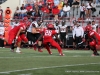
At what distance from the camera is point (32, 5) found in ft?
97.7

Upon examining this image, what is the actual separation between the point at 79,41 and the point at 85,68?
45.1 feet

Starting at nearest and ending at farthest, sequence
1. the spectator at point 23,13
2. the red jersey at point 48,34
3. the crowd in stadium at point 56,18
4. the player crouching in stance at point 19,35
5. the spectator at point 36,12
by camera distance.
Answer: the red jersey at point 48,34 < the player crouching in stance at point 19,35 < the crowd in stadium at point 56,18 < the spectator at point 36,12 < the spectator at point 23,13

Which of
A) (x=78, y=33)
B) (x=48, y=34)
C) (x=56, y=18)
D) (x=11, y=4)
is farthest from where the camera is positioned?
(x=11, y=4)

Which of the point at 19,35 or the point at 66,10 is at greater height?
the point at 66,10

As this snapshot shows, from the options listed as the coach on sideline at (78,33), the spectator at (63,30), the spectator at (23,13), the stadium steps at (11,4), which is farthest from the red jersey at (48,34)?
the stadium steps at (11,4)

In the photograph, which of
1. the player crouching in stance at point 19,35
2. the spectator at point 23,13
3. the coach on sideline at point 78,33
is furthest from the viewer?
the spectator at point 23,13

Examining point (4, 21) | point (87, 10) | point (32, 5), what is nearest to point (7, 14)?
point (4, 21)

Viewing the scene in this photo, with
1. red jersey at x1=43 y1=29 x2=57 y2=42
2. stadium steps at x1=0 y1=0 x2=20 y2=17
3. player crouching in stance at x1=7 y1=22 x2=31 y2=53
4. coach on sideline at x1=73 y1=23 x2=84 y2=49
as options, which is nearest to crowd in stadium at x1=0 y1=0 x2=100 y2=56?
coach on sideline at x1=73 y1=23 x2=84 y2=49

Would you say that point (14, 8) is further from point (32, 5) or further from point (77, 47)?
point (77, 47)

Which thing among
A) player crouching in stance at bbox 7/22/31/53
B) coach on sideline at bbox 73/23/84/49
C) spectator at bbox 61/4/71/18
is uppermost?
spectator at bbox 61/4/71/18

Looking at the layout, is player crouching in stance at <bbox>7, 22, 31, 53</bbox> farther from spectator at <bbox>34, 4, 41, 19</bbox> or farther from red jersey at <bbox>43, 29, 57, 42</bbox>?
spectator at <bbox>34, 4, 41, 19</bbox>

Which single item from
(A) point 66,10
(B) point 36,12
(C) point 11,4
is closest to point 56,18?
(A) point 66,10

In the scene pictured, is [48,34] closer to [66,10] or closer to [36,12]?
[66,10]

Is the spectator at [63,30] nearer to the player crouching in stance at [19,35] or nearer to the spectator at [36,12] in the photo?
the spectator at [36,12]
